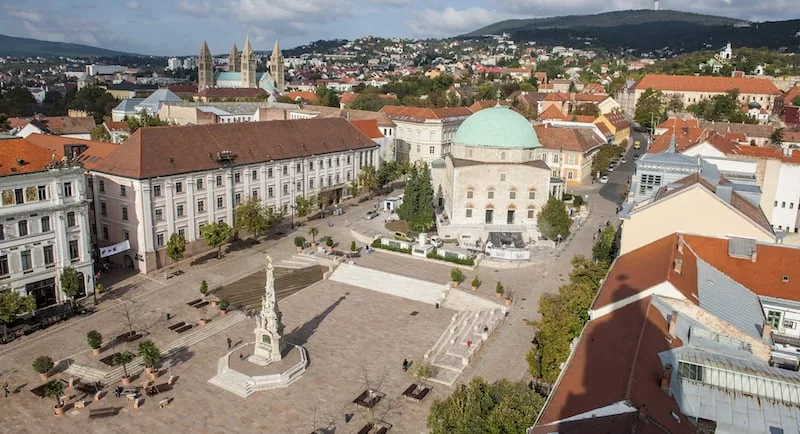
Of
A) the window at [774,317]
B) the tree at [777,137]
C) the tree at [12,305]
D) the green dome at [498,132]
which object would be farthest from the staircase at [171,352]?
the tree at [777,137]

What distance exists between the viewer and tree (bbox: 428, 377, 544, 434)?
793 inches

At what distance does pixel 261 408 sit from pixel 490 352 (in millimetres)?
13910

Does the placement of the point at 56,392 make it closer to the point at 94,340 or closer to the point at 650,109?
the point at 94,340

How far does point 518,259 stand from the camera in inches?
2007

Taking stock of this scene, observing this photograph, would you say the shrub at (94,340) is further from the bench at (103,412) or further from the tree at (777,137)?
the tree at (777,137)

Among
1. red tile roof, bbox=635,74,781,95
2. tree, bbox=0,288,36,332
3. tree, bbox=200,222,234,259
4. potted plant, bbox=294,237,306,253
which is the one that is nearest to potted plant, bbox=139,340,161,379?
tree, bbox=0,288,36,332

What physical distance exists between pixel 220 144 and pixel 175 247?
43.1 ft

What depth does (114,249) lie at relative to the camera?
47.0 meters

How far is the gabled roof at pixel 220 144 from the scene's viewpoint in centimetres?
4956

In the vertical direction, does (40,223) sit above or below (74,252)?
above

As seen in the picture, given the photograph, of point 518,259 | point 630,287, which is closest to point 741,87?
point 518,259

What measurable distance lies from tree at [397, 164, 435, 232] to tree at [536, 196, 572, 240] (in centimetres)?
1041

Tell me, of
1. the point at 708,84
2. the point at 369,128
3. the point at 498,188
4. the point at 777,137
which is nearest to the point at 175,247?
the point at 498,188

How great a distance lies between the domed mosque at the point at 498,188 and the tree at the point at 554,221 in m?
2.61
